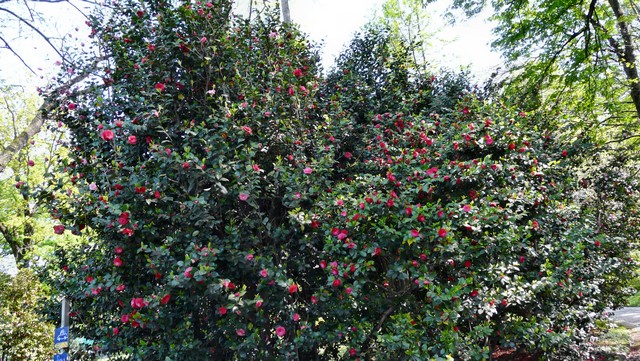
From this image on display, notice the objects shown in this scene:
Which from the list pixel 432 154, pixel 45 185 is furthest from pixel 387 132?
pixel 45 185

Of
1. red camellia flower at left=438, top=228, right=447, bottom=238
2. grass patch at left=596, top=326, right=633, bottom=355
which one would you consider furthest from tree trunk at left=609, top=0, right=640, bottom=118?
red camellia flower at left=438, top=228, right=447, bottom=238

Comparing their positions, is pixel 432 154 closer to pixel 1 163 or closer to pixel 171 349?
pixel 171 349

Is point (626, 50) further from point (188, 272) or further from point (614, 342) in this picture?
point (188, 272)

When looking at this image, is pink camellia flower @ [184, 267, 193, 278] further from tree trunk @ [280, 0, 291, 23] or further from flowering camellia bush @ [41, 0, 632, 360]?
tree trunk @ [280, 0, 291, 23]

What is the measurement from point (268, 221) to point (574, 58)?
604 cm

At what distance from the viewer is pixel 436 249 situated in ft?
9.80

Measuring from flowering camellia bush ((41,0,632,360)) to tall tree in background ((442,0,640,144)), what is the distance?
322 centimetres

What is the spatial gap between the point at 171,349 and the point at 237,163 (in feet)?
4.96

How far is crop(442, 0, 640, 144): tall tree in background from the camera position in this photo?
6.32 metres

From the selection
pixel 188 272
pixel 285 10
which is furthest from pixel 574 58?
pixel 188 272

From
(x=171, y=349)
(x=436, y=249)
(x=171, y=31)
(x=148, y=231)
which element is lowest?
(x=171, y=349)

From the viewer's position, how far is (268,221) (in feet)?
11.4

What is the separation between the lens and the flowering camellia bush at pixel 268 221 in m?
2.94

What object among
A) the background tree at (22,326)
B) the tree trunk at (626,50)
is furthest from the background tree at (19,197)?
the tree trunk at (626,50)
